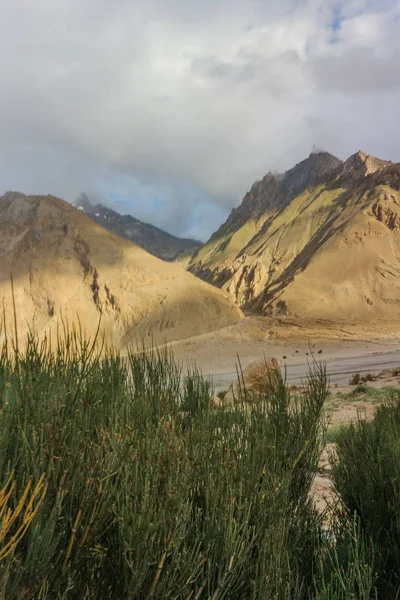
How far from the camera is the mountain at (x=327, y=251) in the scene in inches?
1891

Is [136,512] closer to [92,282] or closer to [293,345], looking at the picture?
[293,345]

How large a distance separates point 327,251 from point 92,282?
1067 inches

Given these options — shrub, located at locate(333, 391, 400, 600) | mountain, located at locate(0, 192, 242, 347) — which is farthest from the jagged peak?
shrub, located at locate(333, 391, 400, 600)

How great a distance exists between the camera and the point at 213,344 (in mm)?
40344

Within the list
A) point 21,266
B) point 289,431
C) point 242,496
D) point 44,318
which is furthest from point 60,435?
point 21,266

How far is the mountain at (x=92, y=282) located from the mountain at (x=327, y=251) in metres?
8.59

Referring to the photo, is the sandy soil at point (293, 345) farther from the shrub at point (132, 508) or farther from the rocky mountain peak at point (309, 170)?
the rocky mountain peak at point (309, 170)

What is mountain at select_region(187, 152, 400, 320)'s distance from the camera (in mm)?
48031

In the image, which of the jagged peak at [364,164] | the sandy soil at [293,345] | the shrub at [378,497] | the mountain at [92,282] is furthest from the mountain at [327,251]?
the shrub at [378,497]

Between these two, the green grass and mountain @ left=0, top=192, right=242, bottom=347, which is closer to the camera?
the green grass

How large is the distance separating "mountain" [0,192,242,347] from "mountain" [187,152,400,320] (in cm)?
859

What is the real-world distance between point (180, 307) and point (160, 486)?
149ft

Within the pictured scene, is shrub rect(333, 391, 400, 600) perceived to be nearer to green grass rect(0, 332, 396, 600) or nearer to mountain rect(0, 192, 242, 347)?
green grass rect(0, 332, 396, 600)

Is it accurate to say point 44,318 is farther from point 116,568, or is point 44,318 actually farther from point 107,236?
point 116,568
